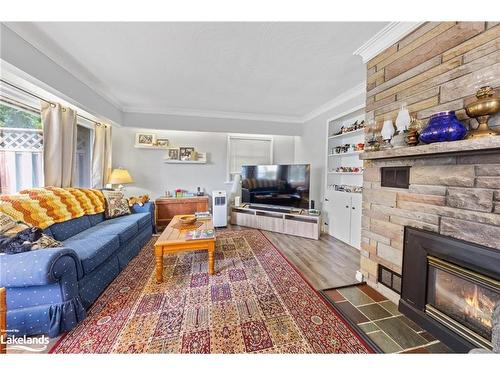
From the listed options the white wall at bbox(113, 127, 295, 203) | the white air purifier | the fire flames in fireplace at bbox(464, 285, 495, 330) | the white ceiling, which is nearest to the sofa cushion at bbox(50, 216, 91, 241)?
the white wall at bbox(113, 127, 295, 203)

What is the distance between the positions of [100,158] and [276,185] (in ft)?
10.8

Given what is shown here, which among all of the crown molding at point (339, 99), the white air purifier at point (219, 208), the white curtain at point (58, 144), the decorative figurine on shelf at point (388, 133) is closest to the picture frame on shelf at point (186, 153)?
the white air purifier at point (219, 208)

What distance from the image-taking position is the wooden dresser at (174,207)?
390 centimetres

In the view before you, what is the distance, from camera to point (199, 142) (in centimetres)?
432

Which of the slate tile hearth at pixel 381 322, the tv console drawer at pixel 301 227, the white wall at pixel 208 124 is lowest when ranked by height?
the slate tile hearth at pixel 381 322

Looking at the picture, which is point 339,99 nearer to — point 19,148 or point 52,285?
point 52,285

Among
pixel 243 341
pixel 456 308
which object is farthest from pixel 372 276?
pixel 243 341

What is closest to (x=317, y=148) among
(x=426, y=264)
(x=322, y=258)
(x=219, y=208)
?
(x=322, y=258)

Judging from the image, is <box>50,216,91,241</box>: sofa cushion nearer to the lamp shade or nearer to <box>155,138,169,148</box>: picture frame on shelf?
Answer: the lamp shade

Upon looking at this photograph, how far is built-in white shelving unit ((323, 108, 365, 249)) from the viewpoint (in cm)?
298

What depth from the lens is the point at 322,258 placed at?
2635 mm

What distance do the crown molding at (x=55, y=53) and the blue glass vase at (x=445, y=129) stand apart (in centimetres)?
326

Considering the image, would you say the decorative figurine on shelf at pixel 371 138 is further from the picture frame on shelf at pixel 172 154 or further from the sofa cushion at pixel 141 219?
the picture frame on shelf at pixel 172 154

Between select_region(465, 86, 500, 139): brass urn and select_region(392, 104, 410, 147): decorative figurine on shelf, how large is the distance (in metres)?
0.41
